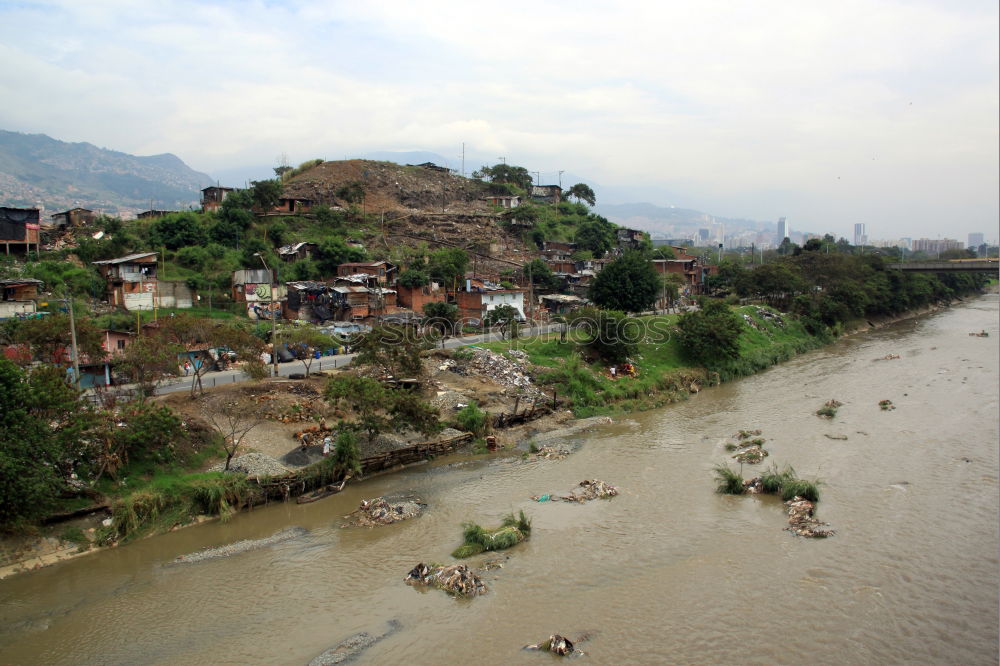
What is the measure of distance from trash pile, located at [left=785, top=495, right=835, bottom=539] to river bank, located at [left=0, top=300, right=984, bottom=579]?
7754 millimetres

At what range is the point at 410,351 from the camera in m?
20.5

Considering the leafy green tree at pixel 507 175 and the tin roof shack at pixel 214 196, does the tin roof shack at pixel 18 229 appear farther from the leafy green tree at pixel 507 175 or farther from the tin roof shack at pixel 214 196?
the leafy green tree at pixel 507 175

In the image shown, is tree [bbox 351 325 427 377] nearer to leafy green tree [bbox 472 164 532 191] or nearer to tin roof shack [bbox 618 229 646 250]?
tin roof shack [bbox 618 229 646 250]

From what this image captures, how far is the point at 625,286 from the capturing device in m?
35.2

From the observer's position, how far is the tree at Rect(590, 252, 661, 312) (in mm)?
35156

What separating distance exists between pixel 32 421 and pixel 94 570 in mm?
3158

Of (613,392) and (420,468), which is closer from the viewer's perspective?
(420,468)

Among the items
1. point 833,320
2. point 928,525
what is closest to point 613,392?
point 928,525

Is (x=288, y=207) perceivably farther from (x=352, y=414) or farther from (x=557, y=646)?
(x=557, y=646)

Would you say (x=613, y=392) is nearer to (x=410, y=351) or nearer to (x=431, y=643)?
(x=410, y=351)

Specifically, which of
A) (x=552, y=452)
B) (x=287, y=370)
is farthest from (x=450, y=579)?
(x=287, y=370)

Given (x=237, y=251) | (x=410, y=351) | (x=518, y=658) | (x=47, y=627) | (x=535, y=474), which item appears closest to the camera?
(x=518, y=658)

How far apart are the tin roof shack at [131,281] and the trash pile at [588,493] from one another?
24120 mm

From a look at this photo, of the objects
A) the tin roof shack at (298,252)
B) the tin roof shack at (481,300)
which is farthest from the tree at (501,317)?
the tin roof shack at (298,252)
